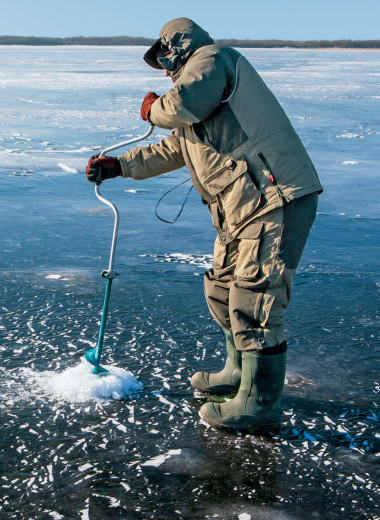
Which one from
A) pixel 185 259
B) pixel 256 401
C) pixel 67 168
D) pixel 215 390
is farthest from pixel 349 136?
pixel 256 401

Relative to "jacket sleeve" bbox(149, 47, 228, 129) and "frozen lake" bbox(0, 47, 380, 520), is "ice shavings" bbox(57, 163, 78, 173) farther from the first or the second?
"jacket sleeve" bbox(149, 47, 228, 129)

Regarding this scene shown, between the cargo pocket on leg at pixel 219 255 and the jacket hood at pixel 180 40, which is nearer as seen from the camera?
the jacket hood at pixel 180 40

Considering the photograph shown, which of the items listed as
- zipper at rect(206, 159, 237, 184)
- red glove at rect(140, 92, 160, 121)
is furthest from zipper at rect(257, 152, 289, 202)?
red glove at rect(140, 92, 160, 121)

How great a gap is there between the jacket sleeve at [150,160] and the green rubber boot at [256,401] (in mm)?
1018

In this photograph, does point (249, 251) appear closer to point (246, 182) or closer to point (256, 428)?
point (246, 182)

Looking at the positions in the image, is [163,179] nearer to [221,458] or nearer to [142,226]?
[142,226]

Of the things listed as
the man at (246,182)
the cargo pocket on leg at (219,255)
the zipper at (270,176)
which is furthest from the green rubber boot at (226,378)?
the zipper at (270,176)

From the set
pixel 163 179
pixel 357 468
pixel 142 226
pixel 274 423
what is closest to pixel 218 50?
pixel 274 423

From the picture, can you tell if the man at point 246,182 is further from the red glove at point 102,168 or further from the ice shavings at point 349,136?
the ice shavings at point 349,136

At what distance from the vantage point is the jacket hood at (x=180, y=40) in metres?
2.70

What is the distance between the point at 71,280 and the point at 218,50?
2.32 m

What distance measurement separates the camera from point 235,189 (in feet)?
8.78

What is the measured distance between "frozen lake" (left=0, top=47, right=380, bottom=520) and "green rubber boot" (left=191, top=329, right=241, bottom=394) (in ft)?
0.23

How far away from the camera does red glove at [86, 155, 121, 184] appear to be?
10.1 ft
